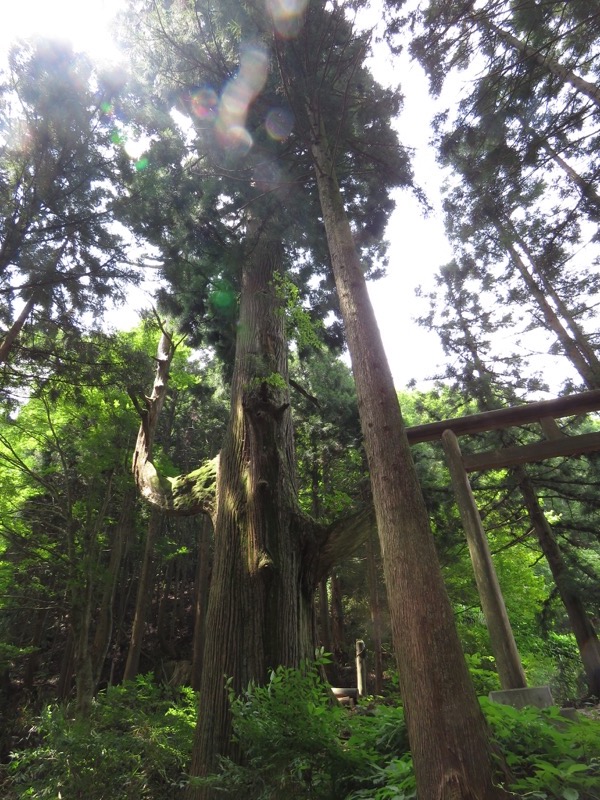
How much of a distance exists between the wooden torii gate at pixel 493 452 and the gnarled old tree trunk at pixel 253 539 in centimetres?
125

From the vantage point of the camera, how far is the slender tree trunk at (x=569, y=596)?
766cm

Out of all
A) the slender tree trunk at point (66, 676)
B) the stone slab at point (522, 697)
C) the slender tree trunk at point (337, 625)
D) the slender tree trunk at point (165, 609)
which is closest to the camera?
the stone slab at point (522, 697)

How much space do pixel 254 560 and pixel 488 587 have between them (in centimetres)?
224

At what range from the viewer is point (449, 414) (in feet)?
36.8

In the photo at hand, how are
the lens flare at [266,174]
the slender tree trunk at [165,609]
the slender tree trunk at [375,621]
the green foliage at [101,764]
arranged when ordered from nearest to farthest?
the green foliage at [101,764] → the lens flare at [266,174] → the slender tree trunk at [375,621] → the slender tree trunk at [165,609]

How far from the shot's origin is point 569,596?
7.92 metres

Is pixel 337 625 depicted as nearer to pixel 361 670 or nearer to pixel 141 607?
pixel 361 670

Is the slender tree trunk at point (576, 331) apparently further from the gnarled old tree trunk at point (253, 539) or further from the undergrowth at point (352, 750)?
the undergrowth at point (352, 750)

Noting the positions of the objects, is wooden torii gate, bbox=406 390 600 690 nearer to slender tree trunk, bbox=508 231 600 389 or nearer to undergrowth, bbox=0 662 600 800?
undergrowth, bbox=0 662 600 800

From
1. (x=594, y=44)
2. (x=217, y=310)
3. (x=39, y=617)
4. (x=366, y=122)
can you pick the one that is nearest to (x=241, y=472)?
(x=217, y=310)

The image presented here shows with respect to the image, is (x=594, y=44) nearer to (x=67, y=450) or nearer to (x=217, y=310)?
(x=217, y=310)

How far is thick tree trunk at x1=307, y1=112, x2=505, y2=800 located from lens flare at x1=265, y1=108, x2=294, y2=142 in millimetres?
4083

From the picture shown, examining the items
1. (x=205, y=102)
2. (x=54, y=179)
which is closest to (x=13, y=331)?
(x=54, y=179)

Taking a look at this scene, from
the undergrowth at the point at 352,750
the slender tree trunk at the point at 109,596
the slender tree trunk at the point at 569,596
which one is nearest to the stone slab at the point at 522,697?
the undergrowth at the point at 352,750
